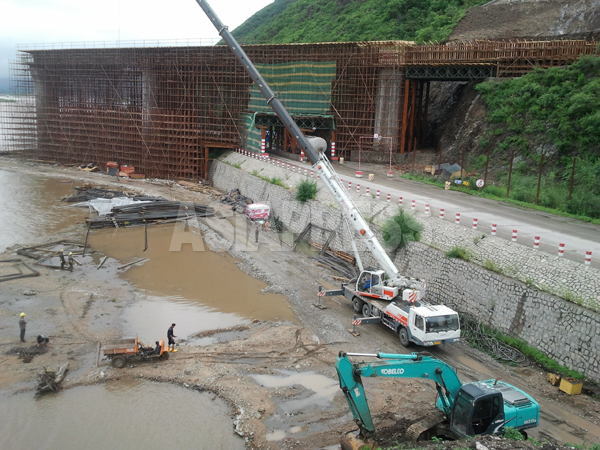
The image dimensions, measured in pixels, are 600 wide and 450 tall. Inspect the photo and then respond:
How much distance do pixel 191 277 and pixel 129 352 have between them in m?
8.62

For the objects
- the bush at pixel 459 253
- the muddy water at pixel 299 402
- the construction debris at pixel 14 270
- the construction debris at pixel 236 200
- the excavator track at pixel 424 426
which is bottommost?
the muddy water at pixel 299 402

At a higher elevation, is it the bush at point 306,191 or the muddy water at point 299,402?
the bush at point 306,191

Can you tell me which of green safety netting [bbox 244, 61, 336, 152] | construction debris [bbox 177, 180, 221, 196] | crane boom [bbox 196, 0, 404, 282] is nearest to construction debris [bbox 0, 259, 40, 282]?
crane boom [bbox 196, 0, 404, 282]

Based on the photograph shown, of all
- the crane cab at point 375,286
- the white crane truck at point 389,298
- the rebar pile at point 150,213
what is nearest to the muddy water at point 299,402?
the white crane truck at point 389,298

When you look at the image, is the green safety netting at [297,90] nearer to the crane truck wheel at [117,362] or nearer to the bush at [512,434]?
the crane truck wheel at [117,362]

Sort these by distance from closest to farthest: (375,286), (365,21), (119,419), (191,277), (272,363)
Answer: (119,419) → (272,363) → (375,286) → (191,277) → (365,21)

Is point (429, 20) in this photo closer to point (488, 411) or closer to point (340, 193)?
point (340, 193)

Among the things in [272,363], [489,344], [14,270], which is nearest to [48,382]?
[272,363]

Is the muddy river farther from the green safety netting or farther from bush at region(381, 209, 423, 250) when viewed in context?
the green safety netting

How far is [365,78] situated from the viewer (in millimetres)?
39562

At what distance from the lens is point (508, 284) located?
17250 mm

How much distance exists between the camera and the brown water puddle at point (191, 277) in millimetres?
20641

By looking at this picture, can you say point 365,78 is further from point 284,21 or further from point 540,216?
point 284,21

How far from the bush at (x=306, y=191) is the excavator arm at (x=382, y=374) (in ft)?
62.2
